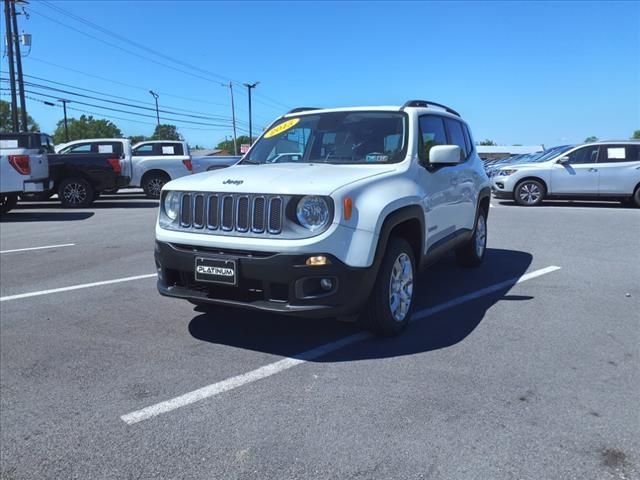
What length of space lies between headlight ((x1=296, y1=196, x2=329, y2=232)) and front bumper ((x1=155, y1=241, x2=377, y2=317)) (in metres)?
0.23

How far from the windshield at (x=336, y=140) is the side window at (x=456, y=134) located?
117 cm

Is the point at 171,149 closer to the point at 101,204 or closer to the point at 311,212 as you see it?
the point at 101,204

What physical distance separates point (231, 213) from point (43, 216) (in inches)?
447

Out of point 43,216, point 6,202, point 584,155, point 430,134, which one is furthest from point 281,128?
point 584,155

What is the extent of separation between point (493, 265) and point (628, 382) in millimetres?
3706

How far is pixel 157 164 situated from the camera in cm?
1820

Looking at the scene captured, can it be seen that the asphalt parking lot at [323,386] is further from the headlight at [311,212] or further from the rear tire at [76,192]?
the rear tire at [76,192]

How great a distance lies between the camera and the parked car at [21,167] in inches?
494

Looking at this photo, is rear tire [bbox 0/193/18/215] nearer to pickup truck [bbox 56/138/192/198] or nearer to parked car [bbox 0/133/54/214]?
parked car [bbox 0/133/54/214]

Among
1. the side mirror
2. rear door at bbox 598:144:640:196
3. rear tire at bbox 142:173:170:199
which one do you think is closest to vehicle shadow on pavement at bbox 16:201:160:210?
rear tire at bbox 142:173:170:199

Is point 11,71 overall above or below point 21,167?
above

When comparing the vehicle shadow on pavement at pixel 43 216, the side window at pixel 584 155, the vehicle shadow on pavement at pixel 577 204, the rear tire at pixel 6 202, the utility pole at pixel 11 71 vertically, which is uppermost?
the utility pole at pixel 11 71

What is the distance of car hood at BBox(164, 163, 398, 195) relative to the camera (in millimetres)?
3799

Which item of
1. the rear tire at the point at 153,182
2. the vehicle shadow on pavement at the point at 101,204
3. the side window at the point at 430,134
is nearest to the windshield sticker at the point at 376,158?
the side window at the point at 430,134
